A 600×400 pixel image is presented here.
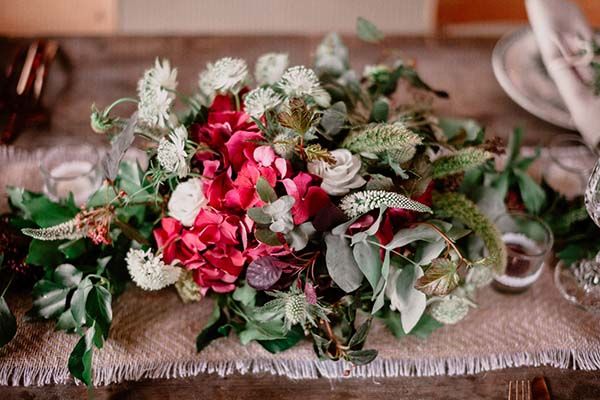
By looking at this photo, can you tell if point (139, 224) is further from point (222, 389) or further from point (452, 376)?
point (452, 376)

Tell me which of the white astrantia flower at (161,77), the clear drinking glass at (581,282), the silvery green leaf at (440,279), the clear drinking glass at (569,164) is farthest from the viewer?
A: the clear drinking glass at (569,164)

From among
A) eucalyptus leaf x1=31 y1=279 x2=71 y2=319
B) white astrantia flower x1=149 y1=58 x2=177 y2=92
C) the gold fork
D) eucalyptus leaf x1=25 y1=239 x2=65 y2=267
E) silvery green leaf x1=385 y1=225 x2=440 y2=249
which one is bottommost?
the gold fork

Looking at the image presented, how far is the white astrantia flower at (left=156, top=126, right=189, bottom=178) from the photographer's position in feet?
2.12

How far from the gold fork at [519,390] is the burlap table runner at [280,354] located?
0.02 m

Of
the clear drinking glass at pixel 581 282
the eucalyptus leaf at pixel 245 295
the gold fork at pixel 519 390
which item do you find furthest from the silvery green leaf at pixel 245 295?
the clear drinking glass at pixel 581 282

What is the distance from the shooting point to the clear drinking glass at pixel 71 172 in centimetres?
89

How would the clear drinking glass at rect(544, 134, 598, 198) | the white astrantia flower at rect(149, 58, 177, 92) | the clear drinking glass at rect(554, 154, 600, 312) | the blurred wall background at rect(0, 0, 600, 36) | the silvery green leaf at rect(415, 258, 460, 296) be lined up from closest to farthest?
1. the silvery green leaf at rect(415, 258, 460, 296)
2. the white astrantia flower at rect(149, 58, 177, 92)
3. the clear drinking glass at rect(554, 154, 600, 312)
4. the clear drinking glass at rect(544, 134, 598, 198)
5. the blurred wall background at rect(0, 0, 600, 36)

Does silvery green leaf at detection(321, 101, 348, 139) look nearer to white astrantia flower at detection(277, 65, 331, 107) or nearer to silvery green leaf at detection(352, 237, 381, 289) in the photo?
white astrantia flower at detection(277, 65, 331, 107)

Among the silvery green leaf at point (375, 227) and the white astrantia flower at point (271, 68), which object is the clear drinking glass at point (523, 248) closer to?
the silvery green leaf at point (375, 227)

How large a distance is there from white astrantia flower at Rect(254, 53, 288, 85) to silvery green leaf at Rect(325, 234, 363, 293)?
28 cm

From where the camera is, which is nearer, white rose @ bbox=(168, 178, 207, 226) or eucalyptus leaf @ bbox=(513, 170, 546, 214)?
white rose @ bbox=(168, 178, 207, 226)

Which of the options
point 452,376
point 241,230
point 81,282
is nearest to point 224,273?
point 241,230

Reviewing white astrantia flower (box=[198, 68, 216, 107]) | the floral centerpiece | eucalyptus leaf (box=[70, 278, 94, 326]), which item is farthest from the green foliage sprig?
eucalyptus leaf (box=[70, 278, 94, 326])

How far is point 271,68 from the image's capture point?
844mm
